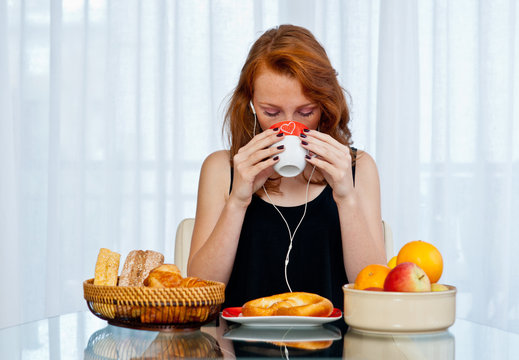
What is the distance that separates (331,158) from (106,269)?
594 mm

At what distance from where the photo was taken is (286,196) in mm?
1781

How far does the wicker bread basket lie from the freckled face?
0.65 meters

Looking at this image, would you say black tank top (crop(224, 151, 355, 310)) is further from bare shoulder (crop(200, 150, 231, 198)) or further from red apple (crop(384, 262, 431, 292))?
red apple (crop(384, 262, 431, 292))

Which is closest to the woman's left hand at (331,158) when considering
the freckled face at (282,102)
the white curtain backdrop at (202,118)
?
the freckled face at (282,102)

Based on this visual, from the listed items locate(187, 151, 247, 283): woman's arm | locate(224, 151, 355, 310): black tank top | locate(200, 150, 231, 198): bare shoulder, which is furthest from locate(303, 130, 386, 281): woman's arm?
locate(200, 150, 231, 198): bare shoulder

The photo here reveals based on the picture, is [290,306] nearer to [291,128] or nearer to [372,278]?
[372,278]

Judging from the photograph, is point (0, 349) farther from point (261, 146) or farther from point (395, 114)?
point (395, 114)

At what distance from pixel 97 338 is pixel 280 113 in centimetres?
77

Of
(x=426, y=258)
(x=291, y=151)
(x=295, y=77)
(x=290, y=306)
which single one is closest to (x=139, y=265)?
(x=290, y=306)

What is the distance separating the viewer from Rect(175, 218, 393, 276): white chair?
1.76m

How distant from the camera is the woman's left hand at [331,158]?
54.8 inches

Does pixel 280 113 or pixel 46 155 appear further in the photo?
pixel 46 155

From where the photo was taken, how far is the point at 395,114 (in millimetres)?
2984

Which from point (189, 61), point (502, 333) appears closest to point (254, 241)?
point (502, 333)
